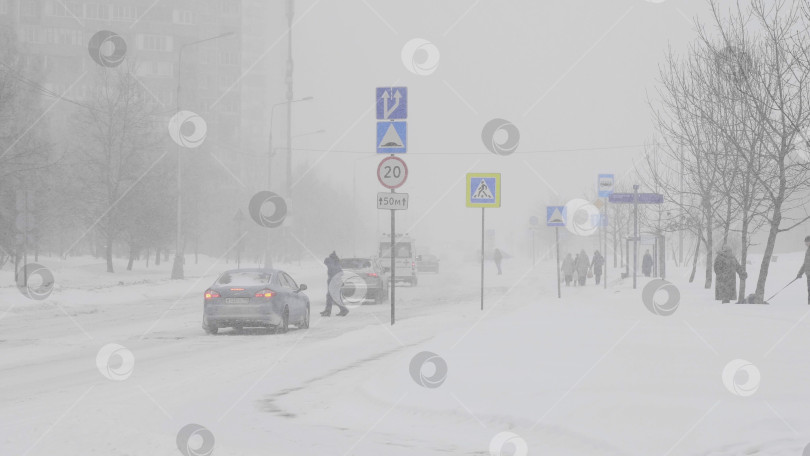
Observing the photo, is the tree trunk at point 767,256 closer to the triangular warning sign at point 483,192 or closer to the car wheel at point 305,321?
the triangular warning sign at point 483,192

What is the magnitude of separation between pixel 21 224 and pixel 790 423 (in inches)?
1055

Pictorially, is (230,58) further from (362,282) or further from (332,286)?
(332,286)

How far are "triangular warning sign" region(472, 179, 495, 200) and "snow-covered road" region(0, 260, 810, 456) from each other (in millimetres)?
4695

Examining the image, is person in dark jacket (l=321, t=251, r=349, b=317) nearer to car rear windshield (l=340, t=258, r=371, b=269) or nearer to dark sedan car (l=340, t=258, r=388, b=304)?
dark sedan car (l=340, t=258, r=388, b=304)

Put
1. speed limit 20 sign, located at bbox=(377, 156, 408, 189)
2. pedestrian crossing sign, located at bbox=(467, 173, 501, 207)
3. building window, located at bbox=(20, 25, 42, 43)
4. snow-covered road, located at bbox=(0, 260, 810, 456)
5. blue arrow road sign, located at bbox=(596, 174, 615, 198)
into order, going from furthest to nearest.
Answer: building window, located at bbox=(20, 25, 42, 43), blue arrow road sign, located at bbox=(596, 174, 615, 198), pedestrian crossing sign, located at bbox=(467, 173, 501, 207), speed limit 20 sign, located at bbox=(377, 156, 408, 189), snow-covered road, located at bbox=(0, 260, 810, 456)

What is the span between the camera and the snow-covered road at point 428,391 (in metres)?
6.79

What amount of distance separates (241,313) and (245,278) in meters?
0.93

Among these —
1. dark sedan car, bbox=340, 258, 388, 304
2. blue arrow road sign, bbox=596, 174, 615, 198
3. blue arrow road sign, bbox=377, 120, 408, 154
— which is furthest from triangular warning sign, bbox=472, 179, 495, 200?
blue arrow road sign, bbox=596, 174, 615, 198

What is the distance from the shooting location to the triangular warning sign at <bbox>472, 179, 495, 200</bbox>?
21922 millimetres

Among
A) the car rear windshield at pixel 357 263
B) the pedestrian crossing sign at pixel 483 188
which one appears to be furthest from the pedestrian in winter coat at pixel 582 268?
the pedestrian crossing sign at pixel 483 188

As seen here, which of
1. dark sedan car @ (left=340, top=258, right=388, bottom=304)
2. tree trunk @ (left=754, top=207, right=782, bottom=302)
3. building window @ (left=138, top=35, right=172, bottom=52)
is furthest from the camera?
building window @ (left=138, top=35, right=172, bottom=52)

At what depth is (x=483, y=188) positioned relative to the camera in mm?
21953

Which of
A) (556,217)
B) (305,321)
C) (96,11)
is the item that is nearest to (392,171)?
(305,321)

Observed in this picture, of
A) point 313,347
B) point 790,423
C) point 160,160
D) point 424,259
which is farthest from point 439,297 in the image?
point 424,259
